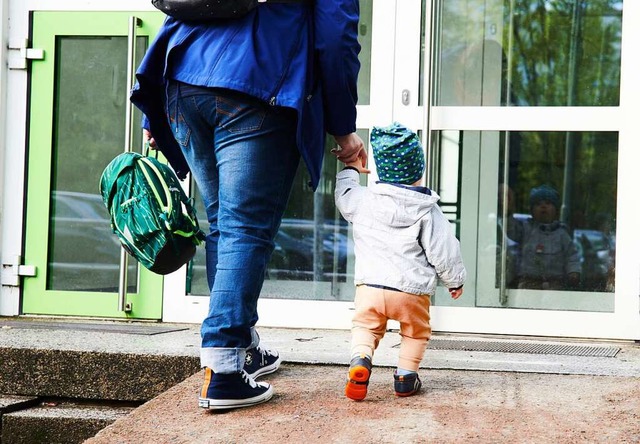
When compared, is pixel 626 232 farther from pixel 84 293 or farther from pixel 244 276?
pixel 84 293

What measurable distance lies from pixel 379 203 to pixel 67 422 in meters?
1.46

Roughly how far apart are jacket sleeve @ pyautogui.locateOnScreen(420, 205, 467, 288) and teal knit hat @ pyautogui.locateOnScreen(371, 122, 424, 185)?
167 mm

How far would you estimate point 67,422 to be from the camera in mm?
3475

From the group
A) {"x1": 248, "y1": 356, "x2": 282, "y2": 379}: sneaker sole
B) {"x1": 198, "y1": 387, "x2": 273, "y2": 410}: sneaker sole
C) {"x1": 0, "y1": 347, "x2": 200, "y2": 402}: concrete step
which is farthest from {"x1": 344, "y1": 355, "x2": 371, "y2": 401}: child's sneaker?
{"x1": 0, "y1": 347, "x2": 200, "y2": 402}: concrete step

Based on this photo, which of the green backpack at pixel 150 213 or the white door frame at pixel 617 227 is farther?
the white door frame at pixel 617 227

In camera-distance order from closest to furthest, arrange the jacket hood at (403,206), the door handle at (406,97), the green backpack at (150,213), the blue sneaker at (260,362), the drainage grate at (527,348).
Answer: the green backpack at (150,213), the jacket hood at (403,206), the blue sneaker at (260,362), the drainage grate at (527,348), the door handle at (406,97)

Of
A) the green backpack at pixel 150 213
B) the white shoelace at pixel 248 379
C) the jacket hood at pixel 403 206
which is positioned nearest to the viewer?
the white shoelace at pixel 248 379

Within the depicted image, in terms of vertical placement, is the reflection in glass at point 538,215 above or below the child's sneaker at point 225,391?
above

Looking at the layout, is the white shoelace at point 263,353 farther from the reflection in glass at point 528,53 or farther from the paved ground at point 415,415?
the reflection in glass at point 528,53

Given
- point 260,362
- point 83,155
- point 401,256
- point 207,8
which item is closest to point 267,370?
point 260,362

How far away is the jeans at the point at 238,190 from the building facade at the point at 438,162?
2086 mm

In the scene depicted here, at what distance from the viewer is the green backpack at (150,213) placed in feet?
9.92

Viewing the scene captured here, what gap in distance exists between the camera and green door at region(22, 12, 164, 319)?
525 centimetres

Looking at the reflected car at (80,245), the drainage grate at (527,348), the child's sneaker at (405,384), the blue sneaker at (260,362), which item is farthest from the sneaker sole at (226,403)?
the reflected car at (80,245)
